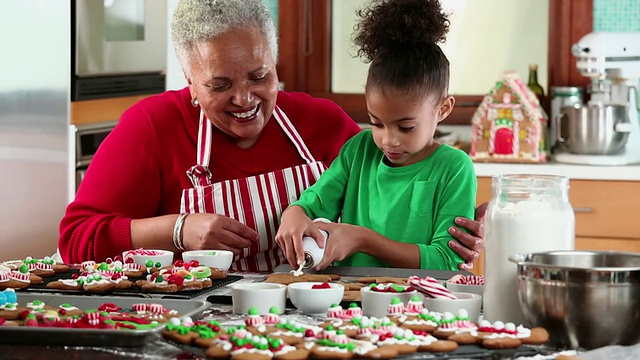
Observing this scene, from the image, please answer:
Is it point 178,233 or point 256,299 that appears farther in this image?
point 178,233

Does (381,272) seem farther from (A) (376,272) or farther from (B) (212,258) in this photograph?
(B) (212,258)

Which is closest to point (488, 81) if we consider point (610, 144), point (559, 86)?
point (559, 86)

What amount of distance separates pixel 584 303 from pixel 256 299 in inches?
18.4

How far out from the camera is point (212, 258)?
180cm

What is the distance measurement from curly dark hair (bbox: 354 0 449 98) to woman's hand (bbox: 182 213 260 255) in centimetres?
39

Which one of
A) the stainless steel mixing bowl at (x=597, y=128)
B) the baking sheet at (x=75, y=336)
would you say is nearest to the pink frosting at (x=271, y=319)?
the baking sheet at (x=75, y=336)

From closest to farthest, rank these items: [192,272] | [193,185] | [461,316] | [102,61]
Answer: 1. [461,316]
2. [192,272]
3. [193,185]
4. [102,61]

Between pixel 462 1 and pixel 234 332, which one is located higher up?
pixel 462 1

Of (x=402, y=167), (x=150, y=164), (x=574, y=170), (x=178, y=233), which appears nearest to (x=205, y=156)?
(x=150, y=164)

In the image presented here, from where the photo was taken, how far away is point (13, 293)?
4.79 feet

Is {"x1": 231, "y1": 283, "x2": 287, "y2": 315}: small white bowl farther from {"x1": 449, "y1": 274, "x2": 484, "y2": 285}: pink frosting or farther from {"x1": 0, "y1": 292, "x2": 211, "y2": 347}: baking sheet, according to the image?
{"x1": 449, "y1": 274, "x2": 484, "y2": 285}: pink frosting

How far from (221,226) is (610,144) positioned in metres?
2.10

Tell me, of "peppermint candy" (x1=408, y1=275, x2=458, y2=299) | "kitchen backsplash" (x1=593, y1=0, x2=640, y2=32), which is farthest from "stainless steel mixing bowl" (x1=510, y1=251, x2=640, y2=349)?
"kitchen backsplash" (x1=593, y1=0, x2=640, y2=32)

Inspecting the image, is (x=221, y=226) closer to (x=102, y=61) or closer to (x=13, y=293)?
(x=13, y=293)
